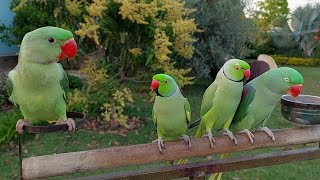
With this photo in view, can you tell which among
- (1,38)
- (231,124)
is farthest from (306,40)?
(231,124)

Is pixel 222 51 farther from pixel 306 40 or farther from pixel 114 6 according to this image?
pixel 306 40

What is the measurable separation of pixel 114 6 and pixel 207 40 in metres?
3.16

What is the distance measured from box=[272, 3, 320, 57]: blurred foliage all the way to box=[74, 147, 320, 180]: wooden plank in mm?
12812

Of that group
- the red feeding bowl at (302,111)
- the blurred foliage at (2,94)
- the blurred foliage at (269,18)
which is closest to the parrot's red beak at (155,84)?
the red feeding bowl at (302,111)

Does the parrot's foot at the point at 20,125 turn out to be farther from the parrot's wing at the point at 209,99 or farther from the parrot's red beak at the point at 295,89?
the parrot's red beak at the point at 295,89

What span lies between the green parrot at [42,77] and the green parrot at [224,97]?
732 mm

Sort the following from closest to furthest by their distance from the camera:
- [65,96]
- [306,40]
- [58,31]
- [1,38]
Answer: [58,31], [65,96], [1,38], [306,40]

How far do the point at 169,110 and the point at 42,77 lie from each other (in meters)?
0.65

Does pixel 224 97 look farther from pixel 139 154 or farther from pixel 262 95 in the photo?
pixel 139 154

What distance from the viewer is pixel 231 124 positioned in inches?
84.6

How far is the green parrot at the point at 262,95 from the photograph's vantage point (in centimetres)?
188

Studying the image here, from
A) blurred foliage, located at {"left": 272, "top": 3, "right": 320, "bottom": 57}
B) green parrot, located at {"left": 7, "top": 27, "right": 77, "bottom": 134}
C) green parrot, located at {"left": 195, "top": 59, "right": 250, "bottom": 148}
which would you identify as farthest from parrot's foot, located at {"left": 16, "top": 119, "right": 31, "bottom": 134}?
blurred foliage, located at {"left": 272, "top": 3, "right": 320, "bottom": 57}

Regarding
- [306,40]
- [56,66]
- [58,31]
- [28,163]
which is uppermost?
[58,31]

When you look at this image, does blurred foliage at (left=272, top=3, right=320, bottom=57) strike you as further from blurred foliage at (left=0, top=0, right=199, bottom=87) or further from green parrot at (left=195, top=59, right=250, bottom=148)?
green parrot at (left=195, top=59, right=250, bottom=148)
